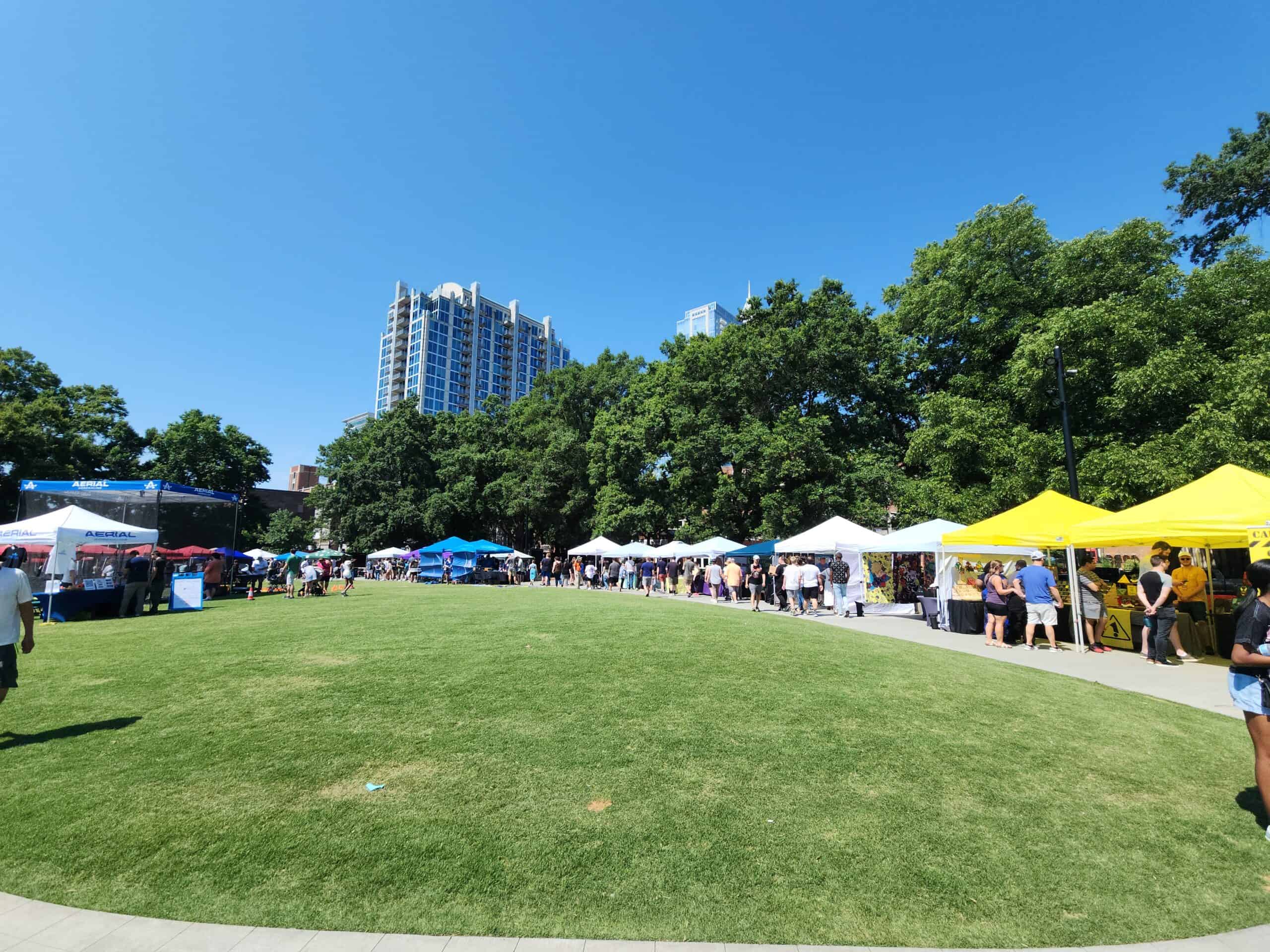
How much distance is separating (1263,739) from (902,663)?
196 inches

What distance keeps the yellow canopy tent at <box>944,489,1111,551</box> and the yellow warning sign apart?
10.2 feet

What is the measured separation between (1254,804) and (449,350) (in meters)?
130

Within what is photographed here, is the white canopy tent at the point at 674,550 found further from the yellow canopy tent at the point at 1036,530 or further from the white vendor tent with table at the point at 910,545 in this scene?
the yellow canopy tent at the point at 1036,530

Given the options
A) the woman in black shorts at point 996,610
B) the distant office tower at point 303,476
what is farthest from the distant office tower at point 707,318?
the woman in black shorts at point 996,610

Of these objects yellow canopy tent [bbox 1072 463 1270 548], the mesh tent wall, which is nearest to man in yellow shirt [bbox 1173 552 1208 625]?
yellow canopy tent [bbox 1072 463 1270 548]

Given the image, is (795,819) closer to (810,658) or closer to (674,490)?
(810,658)

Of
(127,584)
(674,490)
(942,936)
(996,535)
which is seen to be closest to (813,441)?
(674,490)

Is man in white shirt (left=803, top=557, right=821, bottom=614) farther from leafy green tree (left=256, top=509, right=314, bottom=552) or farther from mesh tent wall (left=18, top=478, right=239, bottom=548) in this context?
leafy green tree (left=256, top=509, right=314, bottom=552)

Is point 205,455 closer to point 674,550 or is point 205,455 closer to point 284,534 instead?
point 284,534

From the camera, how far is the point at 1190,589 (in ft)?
38.2

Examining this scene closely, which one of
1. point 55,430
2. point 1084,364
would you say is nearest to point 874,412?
point 1084,364

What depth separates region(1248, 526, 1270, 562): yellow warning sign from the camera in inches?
379

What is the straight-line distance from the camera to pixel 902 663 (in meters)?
8.81

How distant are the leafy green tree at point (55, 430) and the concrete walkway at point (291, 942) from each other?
4329 centimetres
